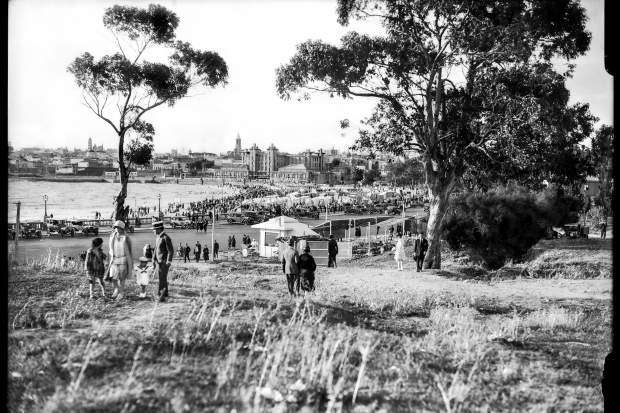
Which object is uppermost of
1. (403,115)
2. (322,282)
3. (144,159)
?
(403,115)

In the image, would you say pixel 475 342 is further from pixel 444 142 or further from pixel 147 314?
pixel 444 142

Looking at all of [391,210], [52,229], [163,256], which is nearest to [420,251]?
[163,256]

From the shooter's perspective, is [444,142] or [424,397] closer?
[424,397]

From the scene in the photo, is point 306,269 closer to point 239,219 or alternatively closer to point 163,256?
point 163,256

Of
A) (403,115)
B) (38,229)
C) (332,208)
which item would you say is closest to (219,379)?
(403,115)

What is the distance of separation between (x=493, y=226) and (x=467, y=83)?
20.4 ft

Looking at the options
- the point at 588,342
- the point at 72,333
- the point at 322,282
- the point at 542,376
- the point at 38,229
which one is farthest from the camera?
the point at 38,229

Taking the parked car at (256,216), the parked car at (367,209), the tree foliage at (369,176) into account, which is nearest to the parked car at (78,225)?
the parked car at (256,216)

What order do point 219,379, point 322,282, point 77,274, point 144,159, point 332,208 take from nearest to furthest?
point 219,379 < point 77,274 < point 322,282 < point 144,159 < point 332,208

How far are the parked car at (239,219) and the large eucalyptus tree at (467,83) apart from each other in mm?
19831

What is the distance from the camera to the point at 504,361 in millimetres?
4324

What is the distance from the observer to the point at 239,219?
32562 millimetres

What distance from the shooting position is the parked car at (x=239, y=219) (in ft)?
101

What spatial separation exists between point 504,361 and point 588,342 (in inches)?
52.7
